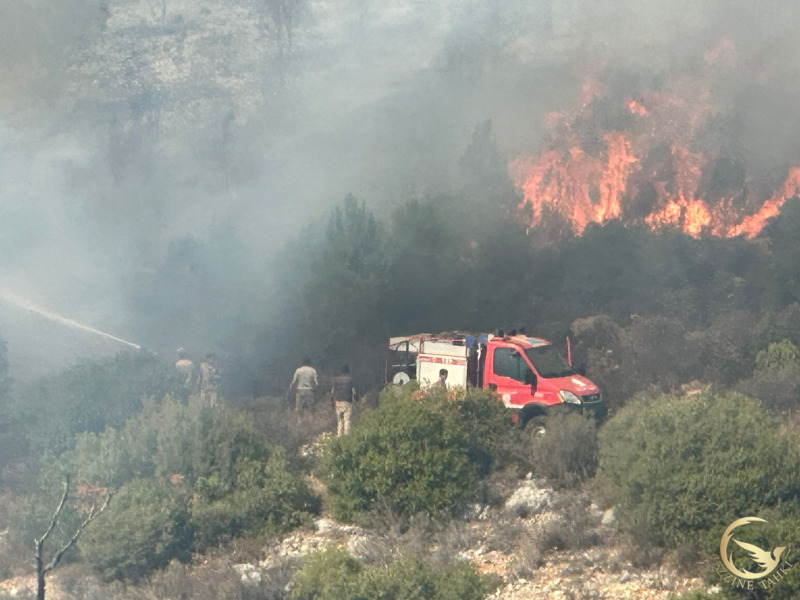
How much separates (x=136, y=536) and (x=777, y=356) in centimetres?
1311

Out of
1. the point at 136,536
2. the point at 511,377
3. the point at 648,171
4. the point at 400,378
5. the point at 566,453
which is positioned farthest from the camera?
the point at 648,171

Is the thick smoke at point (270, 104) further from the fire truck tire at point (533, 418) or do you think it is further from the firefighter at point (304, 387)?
the fire truck tire at point (533, 418)

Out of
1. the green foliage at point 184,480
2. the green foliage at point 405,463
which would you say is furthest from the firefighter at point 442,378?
the green foliage at point 184,480

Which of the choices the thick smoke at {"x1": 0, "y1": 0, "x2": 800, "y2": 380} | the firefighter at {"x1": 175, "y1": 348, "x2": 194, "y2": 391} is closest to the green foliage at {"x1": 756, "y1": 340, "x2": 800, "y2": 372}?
the firefighter at {"x1": 175, "y1": 348, "x2": 194, "y2": 391}

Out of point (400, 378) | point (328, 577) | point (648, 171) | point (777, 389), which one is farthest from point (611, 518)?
point (648, 171)

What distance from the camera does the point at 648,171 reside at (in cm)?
3816

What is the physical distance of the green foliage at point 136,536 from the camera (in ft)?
41.2

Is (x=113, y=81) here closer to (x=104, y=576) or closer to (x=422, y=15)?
(x=422, y=15)

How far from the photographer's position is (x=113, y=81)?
168 ft

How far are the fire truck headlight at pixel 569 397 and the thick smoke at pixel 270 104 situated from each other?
57.0 feet

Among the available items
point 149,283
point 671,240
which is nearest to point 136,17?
point 149,283

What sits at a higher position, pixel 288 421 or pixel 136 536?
pixel 288 421

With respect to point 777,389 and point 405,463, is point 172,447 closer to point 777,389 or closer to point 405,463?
point 405,463

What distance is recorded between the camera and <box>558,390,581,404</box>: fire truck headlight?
658 inches
